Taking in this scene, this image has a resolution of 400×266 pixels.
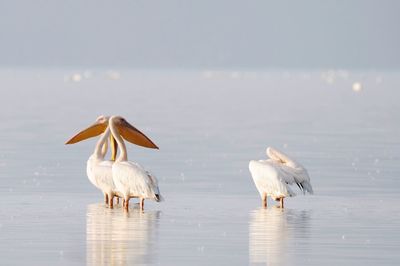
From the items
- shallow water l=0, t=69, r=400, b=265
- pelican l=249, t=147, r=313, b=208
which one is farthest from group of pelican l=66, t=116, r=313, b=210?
shallow water l=0, t=69, r=400, b=265

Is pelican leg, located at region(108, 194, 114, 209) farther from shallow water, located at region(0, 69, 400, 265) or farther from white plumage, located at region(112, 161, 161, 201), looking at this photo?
white plumage, located at region(112, 161, 161, 201)

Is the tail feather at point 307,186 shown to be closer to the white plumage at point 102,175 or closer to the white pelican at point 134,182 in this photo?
the white pelican at point 134,182

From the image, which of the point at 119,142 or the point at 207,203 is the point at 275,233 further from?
the point at 119,142

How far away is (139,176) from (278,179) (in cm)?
136

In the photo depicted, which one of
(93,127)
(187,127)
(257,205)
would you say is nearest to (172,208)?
(257,205)

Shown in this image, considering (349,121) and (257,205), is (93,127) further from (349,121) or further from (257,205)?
(349,121)

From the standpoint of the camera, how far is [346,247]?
11883mm

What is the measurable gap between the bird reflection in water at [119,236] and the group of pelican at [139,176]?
188 millimetres

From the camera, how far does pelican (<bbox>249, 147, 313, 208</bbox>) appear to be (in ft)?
47.8

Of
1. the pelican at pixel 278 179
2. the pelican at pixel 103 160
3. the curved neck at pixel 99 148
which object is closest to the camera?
the pelican at pixel 278 179

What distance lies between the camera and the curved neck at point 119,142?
14.9 meters

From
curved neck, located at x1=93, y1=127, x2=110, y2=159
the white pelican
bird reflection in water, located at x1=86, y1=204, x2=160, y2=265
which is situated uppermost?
curved neck, located at x1=93, y1=127, x2=110, y2=159

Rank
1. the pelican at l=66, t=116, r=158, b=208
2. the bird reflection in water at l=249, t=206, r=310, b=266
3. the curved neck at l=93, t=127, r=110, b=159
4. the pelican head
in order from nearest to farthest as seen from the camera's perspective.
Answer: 1. the bird reflection in water at l=249, t=206, r=310, b=266
2. the pelican at l=66, t=116, r=158, b=208
3. the curved neck at l=93, t=127, r=110, b=159
4. the pelican head

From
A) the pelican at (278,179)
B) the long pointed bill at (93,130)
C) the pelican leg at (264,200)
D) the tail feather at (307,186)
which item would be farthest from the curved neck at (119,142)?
the tail feather at (307,186)
